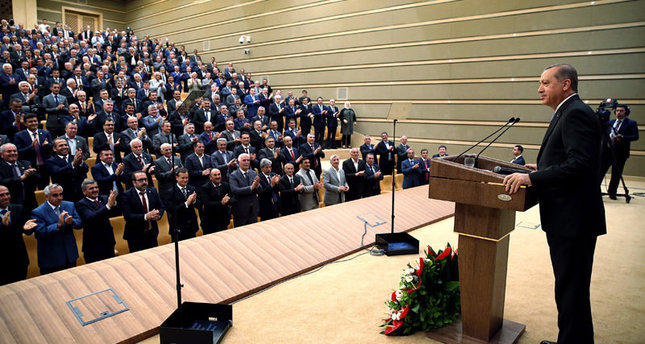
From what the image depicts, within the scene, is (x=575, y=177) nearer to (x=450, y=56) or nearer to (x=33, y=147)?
(x=33, y=147)

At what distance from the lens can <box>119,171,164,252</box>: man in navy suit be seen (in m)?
4.29

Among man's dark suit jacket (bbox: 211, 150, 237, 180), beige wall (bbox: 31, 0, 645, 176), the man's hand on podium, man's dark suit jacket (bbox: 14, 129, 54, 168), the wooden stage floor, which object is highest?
beige wall (bbox: 31, 0, 645, 176)

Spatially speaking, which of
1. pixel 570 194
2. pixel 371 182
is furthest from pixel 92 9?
pixel 570 194

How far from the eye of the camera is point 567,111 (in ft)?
6.49

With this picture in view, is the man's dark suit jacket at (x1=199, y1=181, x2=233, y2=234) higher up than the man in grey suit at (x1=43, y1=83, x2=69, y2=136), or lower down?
lower down

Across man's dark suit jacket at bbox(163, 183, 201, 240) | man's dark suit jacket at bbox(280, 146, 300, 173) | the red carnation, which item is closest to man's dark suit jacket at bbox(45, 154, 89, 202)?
man's dark suit jacket at bbox(163, 183, 201, 240)

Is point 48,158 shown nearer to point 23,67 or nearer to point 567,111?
point 23,67

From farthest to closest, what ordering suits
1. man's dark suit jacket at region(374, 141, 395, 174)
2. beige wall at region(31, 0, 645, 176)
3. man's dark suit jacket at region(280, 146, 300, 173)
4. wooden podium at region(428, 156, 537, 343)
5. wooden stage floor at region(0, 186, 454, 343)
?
man's dark suit jacket at region(374, 141, 395, 174), beige wall at region(31, 0, 645, 176), man's dark suit jacket at region(280, 146, 300, 173), wooden stage floor at region(0, 186, 454, 343), wooden podium at region(428, 156, 537, 343)

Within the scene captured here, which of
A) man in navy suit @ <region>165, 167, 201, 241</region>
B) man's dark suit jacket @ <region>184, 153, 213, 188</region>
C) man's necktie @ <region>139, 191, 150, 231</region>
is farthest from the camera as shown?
man's dark suit jacket @ <region>184, 153, 213, 188</region>

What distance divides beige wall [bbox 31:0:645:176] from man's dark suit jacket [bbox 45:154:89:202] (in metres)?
8.45

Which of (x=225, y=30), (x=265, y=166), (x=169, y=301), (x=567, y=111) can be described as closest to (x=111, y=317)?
(x=169, y=301)

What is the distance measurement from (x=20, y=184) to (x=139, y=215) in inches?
67.5

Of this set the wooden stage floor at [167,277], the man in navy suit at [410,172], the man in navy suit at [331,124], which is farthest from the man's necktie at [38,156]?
the man in navy suit at [331,124]

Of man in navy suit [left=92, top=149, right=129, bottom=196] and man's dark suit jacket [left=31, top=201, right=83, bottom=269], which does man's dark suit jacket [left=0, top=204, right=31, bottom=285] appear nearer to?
man's dark suit jacket [left=31, top=201, right=83, bottom=269]
